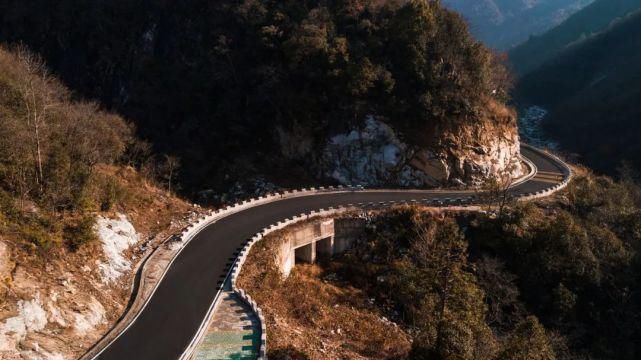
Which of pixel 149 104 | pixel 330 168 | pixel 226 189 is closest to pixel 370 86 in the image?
pixel 330 168

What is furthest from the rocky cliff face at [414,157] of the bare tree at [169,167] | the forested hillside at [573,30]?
the forested hillside at [573,30]

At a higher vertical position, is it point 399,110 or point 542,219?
point 399,110

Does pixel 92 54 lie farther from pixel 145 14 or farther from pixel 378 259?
pixel 378 259

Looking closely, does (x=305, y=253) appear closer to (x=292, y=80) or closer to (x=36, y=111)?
(x=36, y=111)

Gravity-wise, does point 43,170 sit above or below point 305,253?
above

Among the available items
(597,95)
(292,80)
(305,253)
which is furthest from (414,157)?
(597,95)

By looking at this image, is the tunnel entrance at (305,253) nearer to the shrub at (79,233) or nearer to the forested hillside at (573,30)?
the shrub at (79,233)
